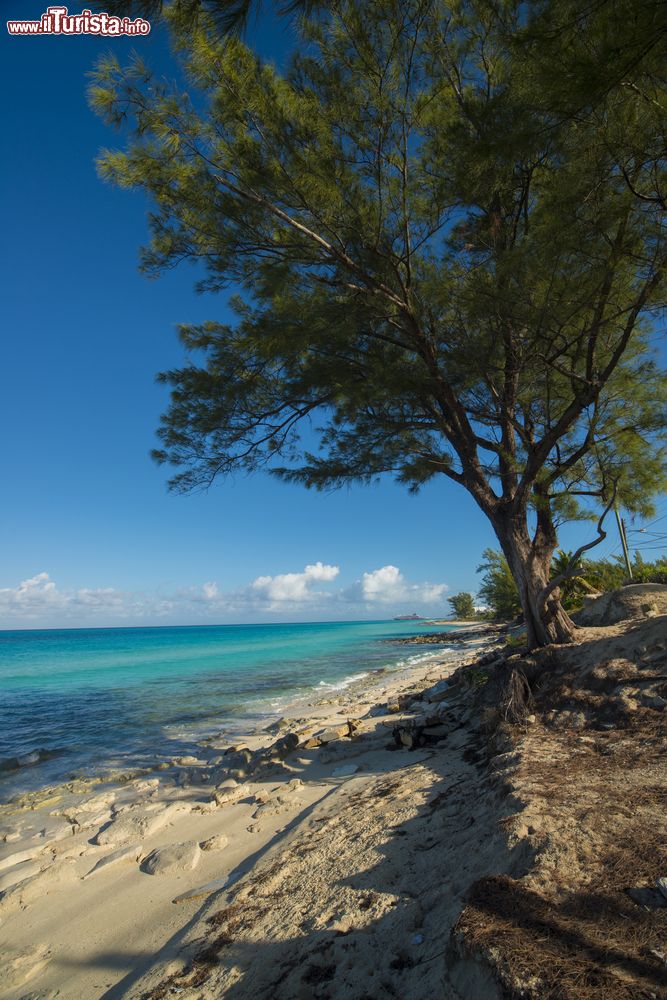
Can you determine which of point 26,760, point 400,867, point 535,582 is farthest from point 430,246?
point 26,760

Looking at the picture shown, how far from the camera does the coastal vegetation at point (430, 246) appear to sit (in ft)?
14.8

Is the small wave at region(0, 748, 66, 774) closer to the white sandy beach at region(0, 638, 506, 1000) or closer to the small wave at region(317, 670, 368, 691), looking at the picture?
the white sandy beach at region(0, 638, 506, 1000)

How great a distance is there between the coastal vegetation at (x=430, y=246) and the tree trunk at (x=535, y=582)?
3 centimetres

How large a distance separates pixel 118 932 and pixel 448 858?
204cm

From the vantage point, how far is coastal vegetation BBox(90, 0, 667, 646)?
4.51m

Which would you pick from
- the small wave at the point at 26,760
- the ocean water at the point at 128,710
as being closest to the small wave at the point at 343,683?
the ocean water at the point at 128,710

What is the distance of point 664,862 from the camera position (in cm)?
198

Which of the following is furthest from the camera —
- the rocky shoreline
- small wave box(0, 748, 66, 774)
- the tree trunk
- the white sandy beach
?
small wave box(0, 748, 66, 774)

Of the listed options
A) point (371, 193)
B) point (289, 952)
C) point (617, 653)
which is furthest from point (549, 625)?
point (371, 193)

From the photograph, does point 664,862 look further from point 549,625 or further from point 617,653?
point 549,625

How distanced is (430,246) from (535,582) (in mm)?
4695

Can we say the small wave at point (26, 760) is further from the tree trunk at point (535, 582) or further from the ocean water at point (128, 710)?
the tree trunk at point (535, 582)

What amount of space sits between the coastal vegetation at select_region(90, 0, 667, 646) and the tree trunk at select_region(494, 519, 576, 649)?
0.03 metres

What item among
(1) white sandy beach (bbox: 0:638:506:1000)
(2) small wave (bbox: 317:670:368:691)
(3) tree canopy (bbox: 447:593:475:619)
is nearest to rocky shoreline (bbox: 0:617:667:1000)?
(1) white sandy beach (bbox: 0:638:506:1000)
